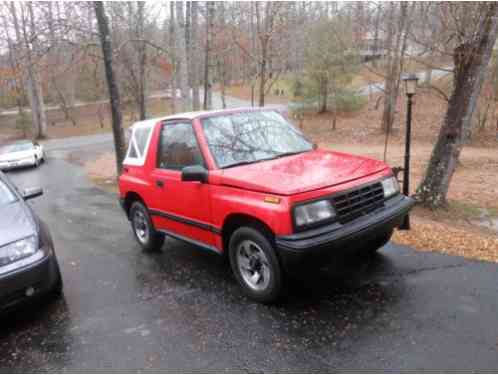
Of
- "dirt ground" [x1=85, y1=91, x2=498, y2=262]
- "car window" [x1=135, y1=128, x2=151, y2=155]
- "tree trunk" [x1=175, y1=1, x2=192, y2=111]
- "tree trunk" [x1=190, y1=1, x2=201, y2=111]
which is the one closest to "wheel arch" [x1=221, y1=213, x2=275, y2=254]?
"car window" [x1=135, y1=128, x2=151, y2=155]

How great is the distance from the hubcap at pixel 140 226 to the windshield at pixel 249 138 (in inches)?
73.9

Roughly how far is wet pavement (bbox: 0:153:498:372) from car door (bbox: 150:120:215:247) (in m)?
0.60

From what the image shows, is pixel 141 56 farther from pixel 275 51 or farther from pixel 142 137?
pixel 142 137

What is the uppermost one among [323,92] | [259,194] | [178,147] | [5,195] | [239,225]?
[323,92]

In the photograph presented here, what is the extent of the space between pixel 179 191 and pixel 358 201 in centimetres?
200

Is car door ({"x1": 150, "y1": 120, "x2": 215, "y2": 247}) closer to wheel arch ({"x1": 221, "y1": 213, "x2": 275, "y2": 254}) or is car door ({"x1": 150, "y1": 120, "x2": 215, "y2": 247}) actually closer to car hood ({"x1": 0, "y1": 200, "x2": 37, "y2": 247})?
wheel arch ({"x1": 221, "y1": 213, "x2": 275, "y2": 254})

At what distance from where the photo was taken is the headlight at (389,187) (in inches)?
150

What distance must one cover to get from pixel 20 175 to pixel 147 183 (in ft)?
42.0

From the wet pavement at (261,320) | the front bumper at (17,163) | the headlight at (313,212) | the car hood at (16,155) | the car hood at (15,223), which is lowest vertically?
the front bumper at (17,163)

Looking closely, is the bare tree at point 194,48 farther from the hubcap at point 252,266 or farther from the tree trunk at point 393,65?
the hubcap at point 252,266

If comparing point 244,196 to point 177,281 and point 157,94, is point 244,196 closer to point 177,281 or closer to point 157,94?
point 177,281

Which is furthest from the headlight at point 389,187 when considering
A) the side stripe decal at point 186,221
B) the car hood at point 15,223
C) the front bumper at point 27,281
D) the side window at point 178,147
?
the car hood at point 15,223

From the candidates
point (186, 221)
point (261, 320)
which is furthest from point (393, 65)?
point (261, 320)

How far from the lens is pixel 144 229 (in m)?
5.38
